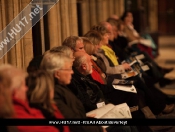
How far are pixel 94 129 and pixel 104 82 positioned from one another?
197 cm

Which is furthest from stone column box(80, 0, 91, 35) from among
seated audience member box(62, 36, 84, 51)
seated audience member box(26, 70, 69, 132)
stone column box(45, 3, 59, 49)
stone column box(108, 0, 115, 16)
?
seated audience member box(26, 70, 69, 132)

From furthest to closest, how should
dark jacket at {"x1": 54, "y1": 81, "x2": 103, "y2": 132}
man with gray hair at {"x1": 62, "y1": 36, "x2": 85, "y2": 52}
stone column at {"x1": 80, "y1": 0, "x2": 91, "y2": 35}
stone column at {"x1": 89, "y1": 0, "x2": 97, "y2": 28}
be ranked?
1. stone column at {"x1": 89, "y1": 0, "x2": 97, "y2": 28}
2. stone column at {"x1": 80, "y1": 0, "x2": 91, "y2": 35}
3. man with gray hair at {"x1": 62, "y1": 36, "x2": 85, "y2": 52}
4. dark jacket at {"x1": 54, "y1": 81, "x2": 103, "y2": 132}

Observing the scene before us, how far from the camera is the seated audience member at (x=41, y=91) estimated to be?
15.2ft

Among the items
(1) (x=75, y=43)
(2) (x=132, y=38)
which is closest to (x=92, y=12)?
(2) (x=132, y=38)

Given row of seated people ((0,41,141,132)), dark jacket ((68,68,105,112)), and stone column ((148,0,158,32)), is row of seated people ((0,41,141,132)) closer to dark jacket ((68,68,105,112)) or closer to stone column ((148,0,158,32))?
dark jacket ((68,68,105,112))

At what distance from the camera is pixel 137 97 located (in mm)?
7355

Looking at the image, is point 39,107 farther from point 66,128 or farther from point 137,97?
point 137,97

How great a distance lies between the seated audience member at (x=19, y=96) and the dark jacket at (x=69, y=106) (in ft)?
1.66

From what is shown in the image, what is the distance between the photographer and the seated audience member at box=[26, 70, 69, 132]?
4.64 m

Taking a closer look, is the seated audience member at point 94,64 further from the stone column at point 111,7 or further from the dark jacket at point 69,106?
the stone column at point 111,7

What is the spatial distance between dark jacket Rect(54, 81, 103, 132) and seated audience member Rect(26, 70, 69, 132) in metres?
0.33

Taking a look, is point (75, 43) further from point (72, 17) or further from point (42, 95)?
point (72, 17)

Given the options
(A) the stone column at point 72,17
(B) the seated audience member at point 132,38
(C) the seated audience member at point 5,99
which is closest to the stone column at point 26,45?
(A) the stone column at point 72,17

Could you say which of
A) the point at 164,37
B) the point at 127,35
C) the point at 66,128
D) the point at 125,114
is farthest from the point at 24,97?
the point at 164,37
